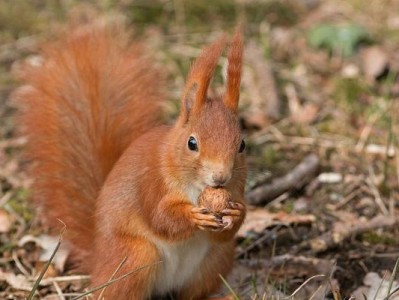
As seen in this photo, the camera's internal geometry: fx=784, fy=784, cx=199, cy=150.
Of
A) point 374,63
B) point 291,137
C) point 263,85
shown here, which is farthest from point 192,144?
point 374,63

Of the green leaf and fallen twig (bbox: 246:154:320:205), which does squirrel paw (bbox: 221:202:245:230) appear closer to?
fallen twig (bbox: 246:154:320:205)

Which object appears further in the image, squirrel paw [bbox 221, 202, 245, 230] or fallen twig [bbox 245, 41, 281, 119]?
fallen twig [bbox 245, 41, 281, 119]

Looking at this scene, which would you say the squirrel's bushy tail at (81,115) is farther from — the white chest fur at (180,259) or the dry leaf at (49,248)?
the white chest fur at (180,259)

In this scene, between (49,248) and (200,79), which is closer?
(200,79)

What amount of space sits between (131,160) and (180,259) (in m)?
0.32

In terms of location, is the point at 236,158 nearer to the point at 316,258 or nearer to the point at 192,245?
the point at 192,245

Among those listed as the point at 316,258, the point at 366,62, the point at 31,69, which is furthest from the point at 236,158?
the point at 366,62

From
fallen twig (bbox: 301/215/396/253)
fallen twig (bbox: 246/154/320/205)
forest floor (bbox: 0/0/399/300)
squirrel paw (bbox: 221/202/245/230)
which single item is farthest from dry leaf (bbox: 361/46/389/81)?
squirrel paw (bbox: 221/202/245/230)

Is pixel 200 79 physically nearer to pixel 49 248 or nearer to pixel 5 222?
pixel 49 248

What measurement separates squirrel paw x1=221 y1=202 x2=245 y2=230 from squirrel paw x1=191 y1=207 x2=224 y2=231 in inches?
0.7

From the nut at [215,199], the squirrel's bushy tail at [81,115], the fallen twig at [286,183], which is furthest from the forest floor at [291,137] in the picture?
the nut at [215,199]

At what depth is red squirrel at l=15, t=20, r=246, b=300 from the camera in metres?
2.07

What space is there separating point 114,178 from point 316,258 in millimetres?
798

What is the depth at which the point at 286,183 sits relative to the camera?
120 inches
